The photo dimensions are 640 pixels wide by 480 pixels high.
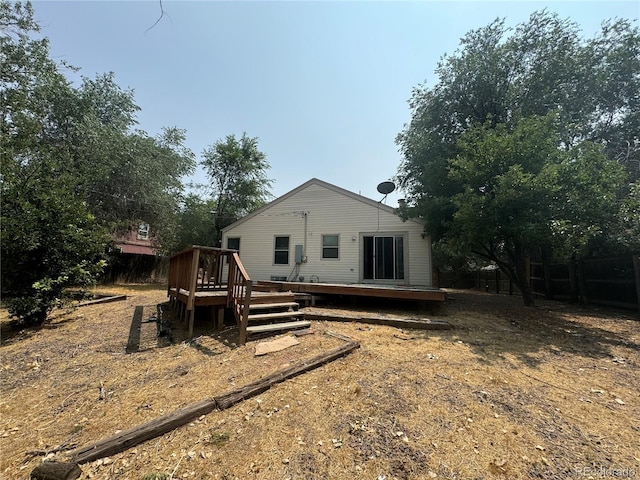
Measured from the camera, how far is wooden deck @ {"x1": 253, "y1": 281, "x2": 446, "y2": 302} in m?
6.94

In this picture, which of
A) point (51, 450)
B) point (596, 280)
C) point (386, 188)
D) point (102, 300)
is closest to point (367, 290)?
point (386, 188)

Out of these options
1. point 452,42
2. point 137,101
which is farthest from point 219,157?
point 452,42

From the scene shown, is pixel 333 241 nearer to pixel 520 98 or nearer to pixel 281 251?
pixel 281 251

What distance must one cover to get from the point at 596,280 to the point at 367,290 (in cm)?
732

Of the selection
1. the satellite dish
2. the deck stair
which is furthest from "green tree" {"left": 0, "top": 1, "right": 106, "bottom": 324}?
the satellite dish

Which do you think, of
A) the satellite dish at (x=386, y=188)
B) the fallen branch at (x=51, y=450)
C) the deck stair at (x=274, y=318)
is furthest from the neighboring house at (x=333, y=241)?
the fallen branch at (x=51, y=450)

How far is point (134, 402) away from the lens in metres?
2.90

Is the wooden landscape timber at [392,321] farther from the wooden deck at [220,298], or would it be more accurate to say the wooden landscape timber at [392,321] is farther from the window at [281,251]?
the window at [281,251]

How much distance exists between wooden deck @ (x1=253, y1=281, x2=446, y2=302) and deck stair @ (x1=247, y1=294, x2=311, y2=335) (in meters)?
1.97

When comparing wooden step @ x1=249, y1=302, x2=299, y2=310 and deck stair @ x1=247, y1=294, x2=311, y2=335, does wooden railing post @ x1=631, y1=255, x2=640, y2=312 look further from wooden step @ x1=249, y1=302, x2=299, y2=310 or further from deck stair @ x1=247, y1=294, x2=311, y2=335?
wooden step @ x1=249, y1=302, x2=299, y2=310

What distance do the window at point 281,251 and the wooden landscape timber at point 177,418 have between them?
772cm

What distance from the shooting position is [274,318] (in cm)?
537

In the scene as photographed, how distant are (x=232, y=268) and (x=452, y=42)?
12.5 metres

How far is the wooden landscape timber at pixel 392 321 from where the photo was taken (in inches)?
216
